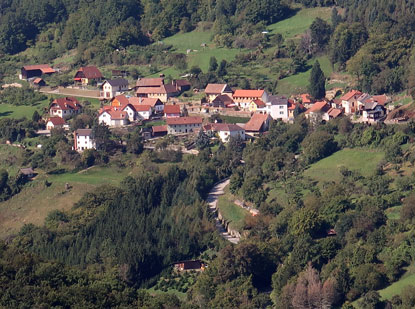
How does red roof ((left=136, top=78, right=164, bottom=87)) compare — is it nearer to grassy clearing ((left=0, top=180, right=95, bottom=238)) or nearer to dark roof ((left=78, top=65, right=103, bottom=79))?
dark roof ((left=78, top=65, right=103, bottom=79))

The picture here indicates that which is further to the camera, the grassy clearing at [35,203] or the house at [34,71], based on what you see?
the house at [34,71]

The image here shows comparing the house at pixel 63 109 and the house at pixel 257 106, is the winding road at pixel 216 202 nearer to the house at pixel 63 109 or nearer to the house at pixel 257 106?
the house at pixel 257 106

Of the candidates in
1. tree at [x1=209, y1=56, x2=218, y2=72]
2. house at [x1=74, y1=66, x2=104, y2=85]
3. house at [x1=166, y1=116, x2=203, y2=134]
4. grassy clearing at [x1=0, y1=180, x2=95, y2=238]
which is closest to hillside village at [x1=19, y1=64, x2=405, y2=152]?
house at [x1=166, y1=116, x2=203, y2=134]

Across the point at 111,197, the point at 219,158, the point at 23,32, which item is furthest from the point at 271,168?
the point at 23,32

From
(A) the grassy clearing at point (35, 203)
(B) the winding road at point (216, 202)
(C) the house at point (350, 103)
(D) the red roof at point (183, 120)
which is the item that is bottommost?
(A) the grassy clearing at point (35, 203)

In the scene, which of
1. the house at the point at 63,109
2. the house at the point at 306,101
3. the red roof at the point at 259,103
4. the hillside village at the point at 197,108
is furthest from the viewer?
the house at the point at 63,109

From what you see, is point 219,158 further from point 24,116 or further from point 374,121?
point 24,116

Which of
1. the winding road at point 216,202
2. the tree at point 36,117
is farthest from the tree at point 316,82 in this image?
the tree at point 36,117
